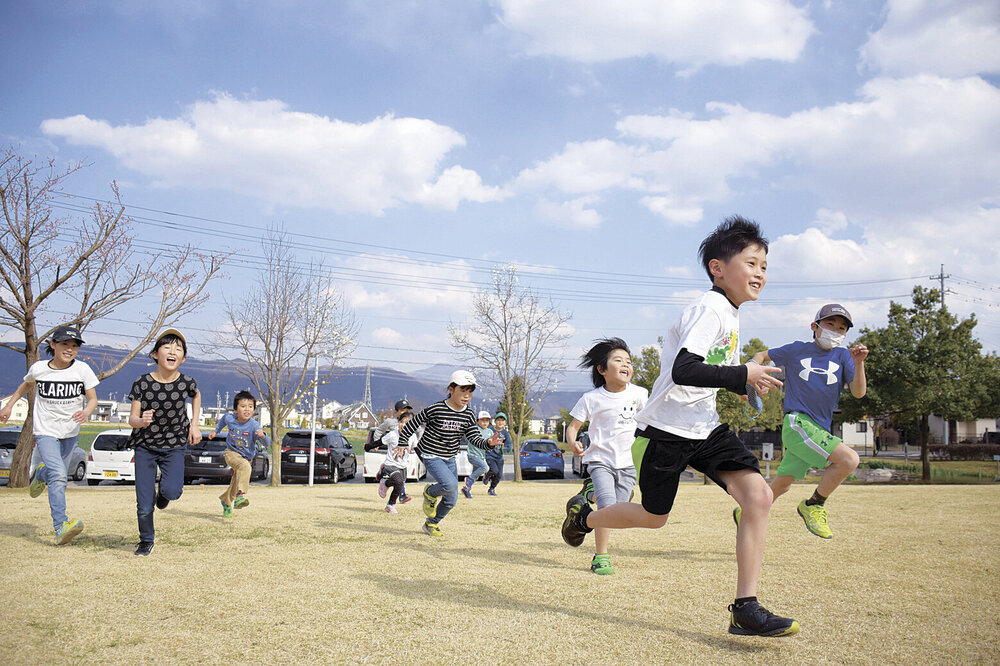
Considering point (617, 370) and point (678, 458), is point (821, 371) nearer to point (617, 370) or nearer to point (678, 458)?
point (617, 370)

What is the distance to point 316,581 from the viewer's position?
16.4 ft

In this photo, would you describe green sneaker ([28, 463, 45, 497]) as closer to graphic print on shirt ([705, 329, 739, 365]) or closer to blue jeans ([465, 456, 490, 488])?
graphic print on shirt ([705, 329, 739, 365])

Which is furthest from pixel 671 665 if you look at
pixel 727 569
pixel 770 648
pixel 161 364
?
pixel 161 364

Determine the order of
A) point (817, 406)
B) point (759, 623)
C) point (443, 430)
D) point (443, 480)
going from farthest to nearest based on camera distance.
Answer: point (443, 430)
point (443, 480)
point (817, 406)
point (759, 623)

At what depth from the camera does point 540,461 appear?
28766 millimetres

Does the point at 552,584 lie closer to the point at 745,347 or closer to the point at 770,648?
the point at 770,648

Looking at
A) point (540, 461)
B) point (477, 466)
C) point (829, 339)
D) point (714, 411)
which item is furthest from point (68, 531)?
point (540, 461)

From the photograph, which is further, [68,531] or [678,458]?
[68,531]

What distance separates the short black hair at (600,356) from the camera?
619cm

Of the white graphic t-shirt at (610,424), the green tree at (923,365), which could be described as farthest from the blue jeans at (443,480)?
the green tree at (923,365)

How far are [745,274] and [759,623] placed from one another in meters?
1.82

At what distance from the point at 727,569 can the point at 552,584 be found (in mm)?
1628

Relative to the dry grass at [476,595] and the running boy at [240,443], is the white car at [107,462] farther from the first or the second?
the dry grass at [476,595]

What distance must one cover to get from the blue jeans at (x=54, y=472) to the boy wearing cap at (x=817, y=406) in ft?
20.1
